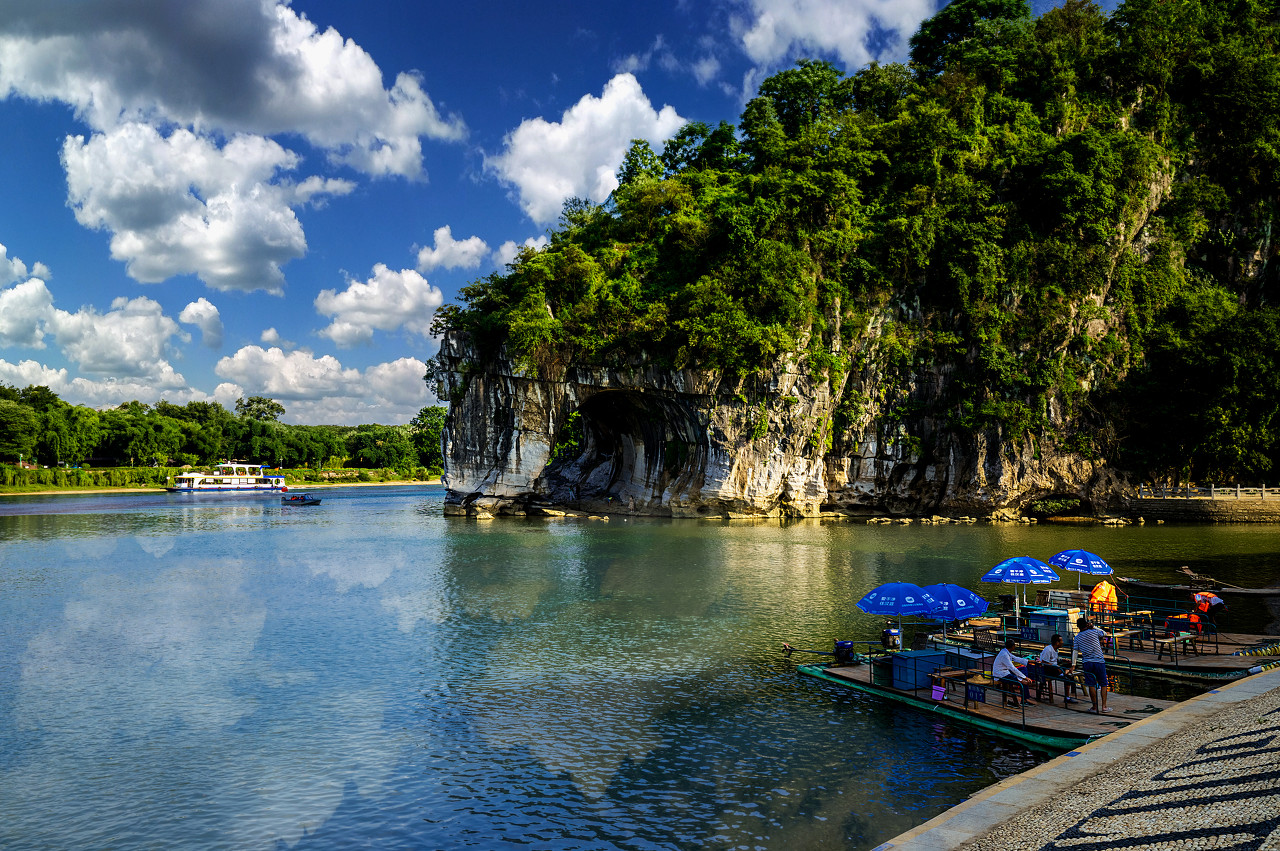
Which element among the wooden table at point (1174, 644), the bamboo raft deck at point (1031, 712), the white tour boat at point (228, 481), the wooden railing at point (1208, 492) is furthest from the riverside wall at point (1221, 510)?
the white tour boat at point (228, 481)

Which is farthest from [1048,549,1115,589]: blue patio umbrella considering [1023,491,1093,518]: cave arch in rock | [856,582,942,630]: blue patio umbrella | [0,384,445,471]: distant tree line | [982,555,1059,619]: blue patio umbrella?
[0,384,445,471]: distant tree line

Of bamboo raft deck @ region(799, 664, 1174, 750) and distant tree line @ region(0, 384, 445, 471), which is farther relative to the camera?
distant tree line @ region(0, 384, 445, 471)

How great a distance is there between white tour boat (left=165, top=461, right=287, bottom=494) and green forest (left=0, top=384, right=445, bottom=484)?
30.1ft

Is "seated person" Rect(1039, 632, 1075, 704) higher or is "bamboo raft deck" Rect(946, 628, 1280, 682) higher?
"seated person" Rect(1039, 632, 1075, 704)

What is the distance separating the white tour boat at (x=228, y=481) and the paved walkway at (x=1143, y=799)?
378ft

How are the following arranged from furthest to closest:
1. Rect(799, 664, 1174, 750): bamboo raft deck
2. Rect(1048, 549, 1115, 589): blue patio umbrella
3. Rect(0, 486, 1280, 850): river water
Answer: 1. Rect(1048, 549, 1115, 589): blue patio umbrella
2. Rect(799, 664, 1174, 750): bamboo raft deck
3. Rect(0, 486, 1280, 850): river water

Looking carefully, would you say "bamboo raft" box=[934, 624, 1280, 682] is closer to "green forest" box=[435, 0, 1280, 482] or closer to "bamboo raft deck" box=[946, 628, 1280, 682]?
"bamboo raft deck" box=[946, 628, 1280, 682]

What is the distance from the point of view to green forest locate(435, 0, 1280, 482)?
55094 millimetres

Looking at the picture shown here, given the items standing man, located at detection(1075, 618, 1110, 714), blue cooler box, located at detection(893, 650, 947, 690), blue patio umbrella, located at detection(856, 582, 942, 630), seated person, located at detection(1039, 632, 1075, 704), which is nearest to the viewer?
standing man, located at detection(1075, 618, 1110, 714)

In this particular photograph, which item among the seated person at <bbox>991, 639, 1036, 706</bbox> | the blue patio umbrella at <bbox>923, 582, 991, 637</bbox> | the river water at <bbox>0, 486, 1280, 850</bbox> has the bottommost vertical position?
the river water at <bbox>0, 486, 1280, 850</bbox>

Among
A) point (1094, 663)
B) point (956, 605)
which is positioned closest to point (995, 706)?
point (1094, 663)

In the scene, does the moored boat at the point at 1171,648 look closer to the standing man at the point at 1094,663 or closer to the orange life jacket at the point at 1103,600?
the orange life jacket at the point at 1103,600

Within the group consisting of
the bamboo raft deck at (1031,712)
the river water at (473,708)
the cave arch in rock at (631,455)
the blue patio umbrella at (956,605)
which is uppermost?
the cave arch in rock at (631,455)

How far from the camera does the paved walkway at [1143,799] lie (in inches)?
289
